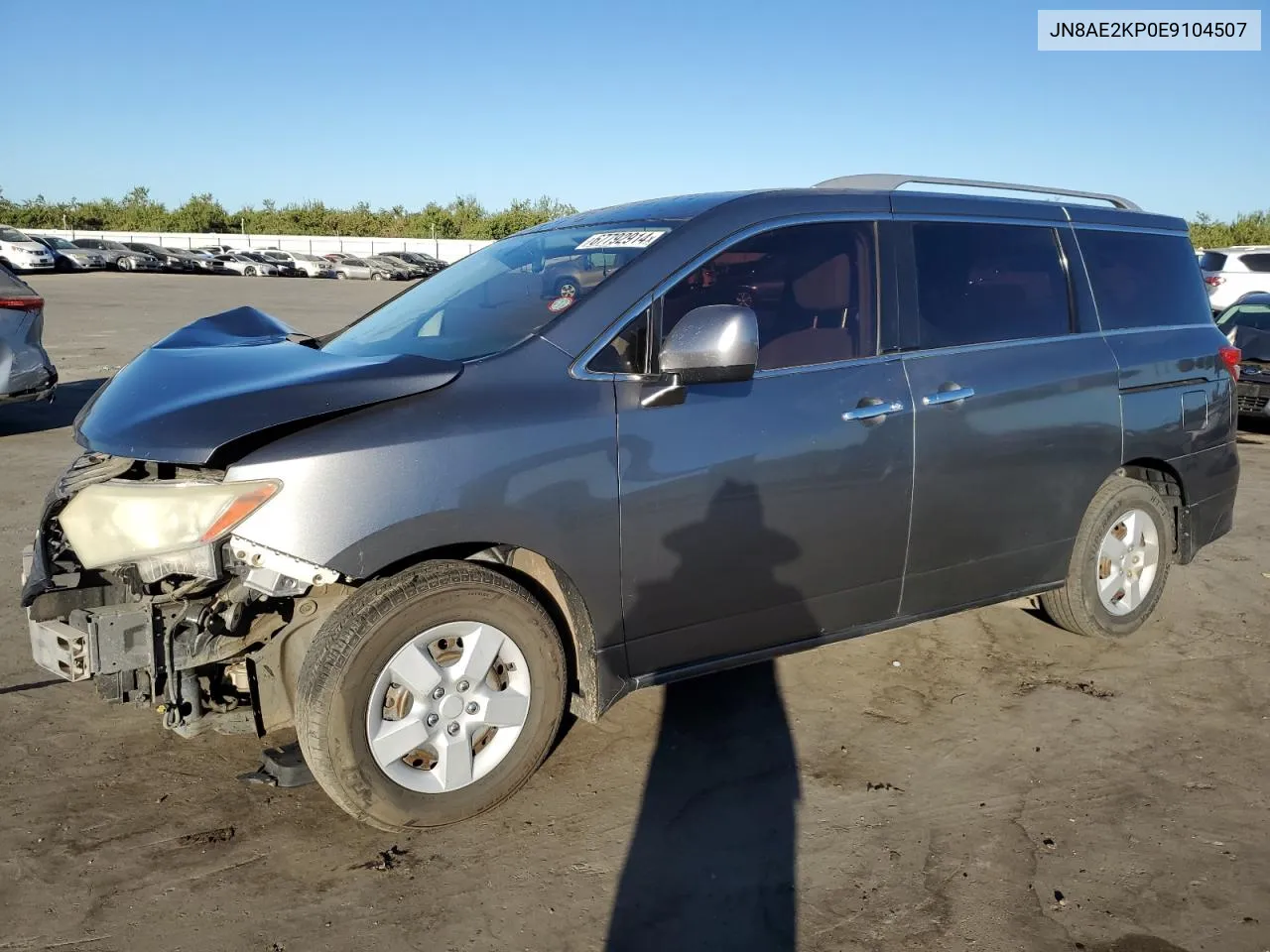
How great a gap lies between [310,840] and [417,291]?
225cm

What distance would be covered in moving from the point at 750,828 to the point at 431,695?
1.07 m

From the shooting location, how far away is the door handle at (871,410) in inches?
143

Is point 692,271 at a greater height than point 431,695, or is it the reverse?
point 692,271

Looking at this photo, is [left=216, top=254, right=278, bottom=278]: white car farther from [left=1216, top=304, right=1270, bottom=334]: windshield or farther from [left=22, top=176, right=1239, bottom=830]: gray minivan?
[left=22, top=176, right=1239, bottom=830]: gray minivan

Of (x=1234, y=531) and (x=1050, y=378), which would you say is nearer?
(x=1050, y=378)

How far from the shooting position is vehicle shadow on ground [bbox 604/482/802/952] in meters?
2.75

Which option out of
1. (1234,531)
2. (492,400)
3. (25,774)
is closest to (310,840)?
(25,774)

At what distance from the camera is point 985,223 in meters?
4.26

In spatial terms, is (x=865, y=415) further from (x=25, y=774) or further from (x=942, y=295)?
(x=25, y=774)

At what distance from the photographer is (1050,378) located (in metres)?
4.23

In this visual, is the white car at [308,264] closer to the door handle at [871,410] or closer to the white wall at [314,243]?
the white wall at [314,243]

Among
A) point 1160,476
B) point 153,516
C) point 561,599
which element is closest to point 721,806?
point 561,599

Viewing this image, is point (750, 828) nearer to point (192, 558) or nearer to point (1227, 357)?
point (192, 558)

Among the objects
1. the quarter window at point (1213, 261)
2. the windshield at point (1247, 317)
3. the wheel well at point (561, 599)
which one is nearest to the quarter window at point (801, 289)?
the wheel well at point (561, 599)
